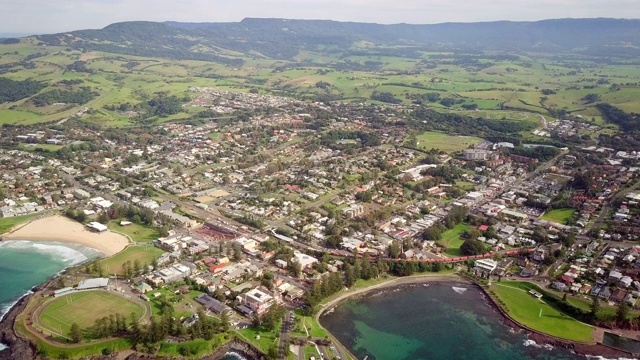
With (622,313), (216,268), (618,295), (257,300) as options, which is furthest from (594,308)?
(216,268)

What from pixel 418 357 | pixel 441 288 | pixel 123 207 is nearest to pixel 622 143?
pixel 441 288

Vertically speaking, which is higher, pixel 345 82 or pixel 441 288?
pixel 345 82

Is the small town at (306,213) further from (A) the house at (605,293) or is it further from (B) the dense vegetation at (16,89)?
(B) the dense vegetation at (16,89)

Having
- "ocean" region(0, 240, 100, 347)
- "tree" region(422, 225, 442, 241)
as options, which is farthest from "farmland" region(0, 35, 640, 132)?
"ocean" region(0, 240, 100, 347)

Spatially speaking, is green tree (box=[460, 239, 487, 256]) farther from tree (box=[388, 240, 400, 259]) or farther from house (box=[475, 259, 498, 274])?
tree (box=[388, 240, 400, 259])

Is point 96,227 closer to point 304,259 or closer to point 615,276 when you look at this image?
point 304,259

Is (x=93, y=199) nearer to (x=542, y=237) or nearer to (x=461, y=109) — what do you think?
(x=542, y=237)
